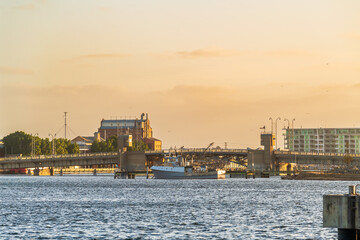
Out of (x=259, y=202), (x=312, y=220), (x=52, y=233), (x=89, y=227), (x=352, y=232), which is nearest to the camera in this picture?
(x=352, y=232)

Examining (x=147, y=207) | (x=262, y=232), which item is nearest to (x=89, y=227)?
(x=262, y=232)

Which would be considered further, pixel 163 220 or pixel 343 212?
pixel 163 220

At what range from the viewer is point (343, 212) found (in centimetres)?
5012

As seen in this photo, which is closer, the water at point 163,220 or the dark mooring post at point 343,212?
the dark mooring post at point 343,212

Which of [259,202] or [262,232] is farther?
[259,202]

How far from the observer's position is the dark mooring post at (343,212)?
49969 mm

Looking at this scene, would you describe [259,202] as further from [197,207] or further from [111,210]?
[111,210]

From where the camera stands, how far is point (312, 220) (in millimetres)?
80625

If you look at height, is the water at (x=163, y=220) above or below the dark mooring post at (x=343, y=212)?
below

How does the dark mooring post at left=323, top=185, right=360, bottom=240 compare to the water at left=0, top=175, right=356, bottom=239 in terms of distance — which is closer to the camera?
the dark mooring post at left=323, top=185, right=360, bottom=240

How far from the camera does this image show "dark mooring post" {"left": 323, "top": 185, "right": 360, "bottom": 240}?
4997cm

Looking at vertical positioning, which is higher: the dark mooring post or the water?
the dark mooring post

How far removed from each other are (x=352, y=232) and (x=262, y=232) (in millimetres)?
18997

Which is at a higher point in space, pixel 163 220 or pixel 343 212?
pixel 343 212
